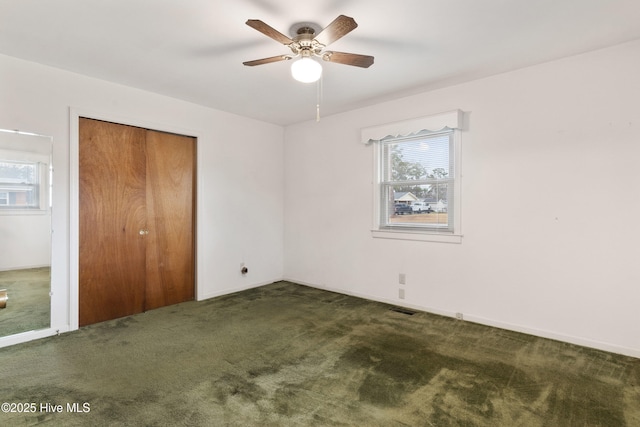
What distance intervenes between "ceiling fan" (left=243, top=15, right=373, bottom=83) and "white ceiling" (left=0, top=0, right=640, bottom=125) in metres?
0.12

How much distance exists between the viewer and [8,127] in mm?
2867

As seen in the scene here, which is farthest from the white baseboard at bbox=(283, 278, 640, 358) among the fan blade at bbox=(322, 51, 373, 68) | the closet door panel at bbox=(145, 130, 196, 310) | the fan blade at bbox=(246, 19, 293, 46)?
the fan blade at bbox=(246, 19, 293, 46)

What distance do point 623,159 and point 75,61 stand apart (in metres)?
4.87

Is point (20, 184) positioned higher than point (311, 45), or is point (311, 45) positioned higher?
point (311, 45)

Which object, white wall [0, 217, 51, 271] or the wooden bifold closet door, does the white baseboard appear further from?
white wall [0, 217, 51, 271]

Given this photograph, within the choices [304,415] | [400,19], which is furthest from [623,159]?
[304,415]

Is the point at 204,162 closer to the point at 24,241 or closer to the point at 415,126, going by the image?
the point at 24,241

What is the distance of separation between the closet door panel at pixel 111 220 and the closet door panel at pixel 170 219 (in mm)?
94

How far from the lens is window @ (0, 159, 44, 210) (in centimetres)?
286

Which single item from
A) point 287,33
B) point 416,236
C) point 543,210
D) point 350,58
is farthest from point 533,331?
point 287,33

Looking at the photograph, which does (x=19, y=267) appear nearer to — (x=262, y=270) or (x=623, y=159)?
(x=262, y=270)

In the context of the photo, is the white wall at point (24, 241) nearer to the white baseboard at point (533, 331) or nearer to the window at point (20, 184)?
the window at point (20, 184)

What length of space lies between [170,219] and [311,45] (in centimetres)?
279

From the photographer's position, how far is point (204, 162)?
4289 millimetres
